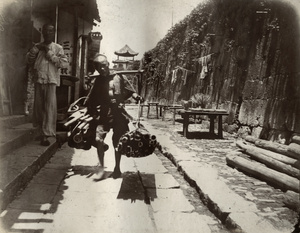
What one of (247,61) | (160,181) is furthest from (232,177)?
(247,61)

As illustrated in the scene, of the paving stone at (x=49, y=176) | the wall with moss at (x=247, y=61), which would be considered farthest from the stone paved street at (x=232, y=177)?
the paving stone at (x=49, y=176)

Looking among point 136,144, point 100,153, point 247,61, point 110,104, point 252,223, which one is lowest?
point 252,223

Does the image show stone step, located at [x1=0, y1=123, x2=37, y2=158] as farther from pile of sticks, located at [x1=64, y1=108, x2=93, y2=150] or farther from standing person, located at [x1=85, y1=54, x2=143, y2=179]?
standing person, located at [x1=85, y1=54, x2=143, y2=179]

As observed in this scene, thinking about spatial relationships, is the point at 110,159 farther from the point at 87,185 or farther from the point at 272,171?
the point at 272,171

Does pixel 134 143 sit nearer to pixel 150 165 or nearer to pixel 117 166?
pixel 117 166

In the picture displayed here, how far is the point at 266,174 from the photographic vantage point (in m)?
4.14

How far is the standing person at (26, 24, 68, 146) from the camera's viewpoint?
4648 millimetres

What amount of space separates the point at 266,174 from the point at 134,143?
1931mm

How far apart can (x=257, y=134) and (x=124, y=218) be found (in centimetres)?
548

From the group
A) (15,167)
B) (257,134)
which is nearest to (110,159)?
(15,167)

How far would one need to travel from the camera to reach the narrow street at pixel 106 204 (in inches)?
109

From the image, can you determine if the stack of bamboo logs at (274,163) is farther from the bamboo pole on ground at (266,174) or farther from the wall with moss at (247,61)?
the wall with moss at (247,61)

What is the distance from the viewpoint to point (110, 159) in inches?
219

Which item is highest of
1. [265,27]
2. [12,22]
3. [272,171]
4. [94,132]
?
[265,27]
